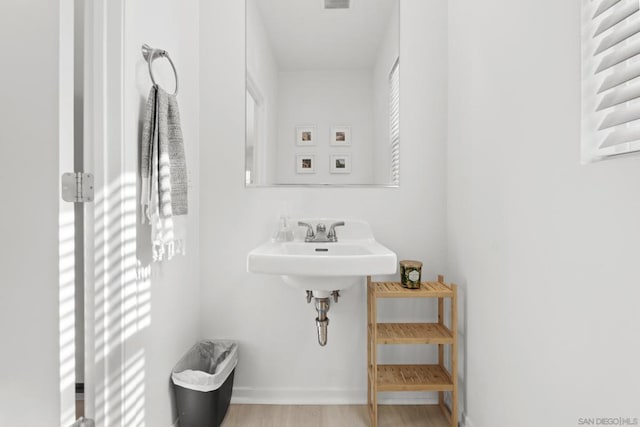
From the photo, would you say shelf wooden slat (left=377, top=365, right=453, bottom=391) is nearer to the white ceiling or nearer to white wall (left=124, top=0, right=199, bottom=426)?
white wall (left=124, top=0, right=199, bottom=426)

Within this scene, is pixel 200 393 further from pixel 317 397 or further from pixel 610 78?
pixel 610 78

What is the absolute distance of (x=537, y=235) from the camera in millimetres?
1088

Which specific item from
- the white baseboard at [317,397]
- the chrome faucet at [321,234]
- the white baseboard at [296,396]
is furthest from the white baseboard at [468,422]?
the chrome faucet at [321,234]

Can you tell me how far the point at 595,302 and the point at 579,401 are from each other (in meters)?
0.26

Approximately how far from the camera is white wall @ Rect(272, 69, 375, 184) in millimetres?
1863

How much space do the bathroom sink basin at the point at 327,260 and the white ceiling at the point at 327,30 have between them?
82cm

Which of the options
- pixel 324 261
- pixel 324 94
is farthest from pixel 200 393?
pixel 324 94

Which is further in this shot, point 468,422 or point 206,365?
point 206,365

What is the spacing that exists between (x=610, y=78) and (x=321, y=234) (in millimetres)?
1211

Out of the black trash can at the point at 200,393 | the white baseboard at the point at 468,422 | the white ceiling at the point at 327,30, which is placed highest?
the white ceiling at the point at 327,30

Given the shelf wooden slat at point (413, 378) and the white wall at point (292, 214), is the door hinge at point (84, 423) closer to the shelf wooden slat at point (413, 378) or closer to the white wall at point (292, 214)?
the white wall at point (292, 214)

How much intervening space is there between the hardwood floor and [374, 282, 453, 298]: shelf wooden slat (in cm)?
62

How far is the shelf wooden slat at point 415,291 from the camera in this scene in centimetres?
157

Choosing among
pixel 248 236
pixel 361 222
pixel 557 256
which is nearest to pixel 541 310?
pixel 557 256
